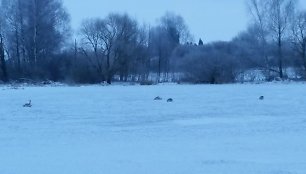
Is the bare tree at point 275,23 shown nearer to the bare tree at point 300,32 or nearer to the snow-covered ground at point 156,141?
the bare tree at point 300,32

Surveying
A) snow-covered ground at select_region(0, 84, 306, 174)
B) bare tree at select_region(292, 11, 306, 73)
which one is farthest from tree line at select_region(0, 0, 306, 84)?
snow-covered ground at select_region(0, 84, 306, 174)

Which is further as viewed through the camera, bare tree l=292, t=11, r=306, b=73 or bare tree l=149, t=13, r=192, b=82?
bare tree l=149, t=13, r=192, b=82

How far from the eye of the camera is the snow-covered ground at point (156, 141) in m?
5.17

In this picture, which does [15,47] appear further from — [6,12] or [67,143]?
[67,143]

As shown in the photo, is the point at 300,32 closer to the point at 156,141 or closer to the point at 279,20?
the point at 279,20

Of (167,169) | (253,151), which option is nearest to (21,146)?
(167,169)

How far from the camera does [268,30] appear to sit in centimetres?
3522

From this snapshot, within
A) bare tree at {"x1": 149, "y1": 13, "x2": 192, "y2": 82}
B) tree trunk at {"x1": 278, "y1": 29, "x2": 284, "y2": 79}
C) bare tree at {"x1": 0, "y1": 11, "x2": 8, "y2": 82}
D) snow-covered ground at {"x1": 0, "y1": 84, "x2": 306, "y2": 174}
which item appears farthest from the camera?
bare tree at {"x1": 149, "y1": 13, "x2": 192, "y2": 82}

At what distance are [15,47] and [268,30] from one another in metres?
18.8

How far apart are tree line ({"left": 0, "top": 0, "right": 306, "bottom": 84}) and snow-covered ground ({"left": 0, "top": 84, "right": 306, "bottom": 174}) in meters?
22.0

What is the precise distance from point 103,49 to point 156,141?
30.1 meters

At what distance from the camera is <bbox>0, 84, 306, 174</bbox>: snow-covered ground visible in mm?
5168

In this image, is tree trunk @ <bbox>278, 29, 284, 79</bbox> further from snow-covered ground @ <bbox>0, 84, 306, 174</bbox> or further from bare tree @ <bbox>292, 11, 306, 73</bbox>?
snow-covered ground @ <bbox>0, 84, 306, 174</bbox>

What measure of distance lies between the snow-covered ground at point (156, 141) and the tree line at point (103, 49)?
22.0m
